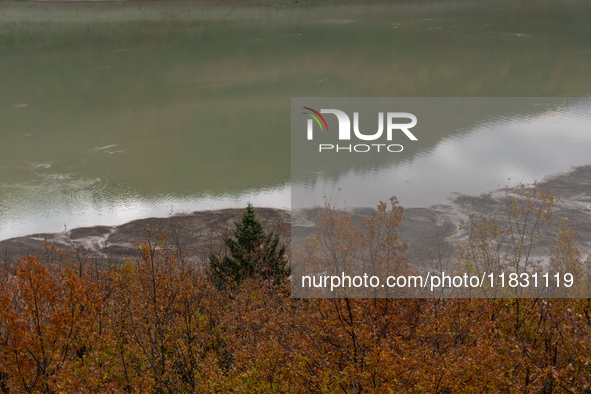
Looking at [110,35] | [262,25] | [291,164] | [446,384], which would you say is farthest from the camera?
[262,25]

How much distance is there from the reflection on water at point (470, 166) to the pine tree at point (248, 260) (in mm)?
6246

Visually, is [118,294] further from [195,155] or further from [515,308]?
[195,155]

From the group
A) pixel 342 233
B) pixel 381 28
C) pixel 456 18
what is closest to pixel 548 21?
pixel 456 18

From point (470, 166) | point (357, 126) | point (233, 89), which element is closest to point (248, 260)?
point (357, 126)

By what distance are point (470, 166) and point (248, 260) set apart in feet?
47.9

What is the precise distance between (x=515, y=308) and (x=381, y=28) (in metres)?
71.5

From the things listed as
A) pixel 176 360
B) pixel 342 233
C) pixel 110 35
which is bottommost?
pixel 176 360

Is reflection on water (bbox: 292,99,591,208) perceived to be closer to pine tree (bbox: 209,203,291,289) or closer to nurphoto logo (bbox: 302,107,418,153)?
nurphoto logo (bbox: 302,107,418,153)

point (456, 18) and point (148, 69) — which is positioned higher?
point (456, 18)

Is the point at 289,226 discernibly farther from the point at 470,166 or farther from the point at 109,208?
the point at 109,208

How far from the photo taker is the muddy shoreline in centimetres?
2297

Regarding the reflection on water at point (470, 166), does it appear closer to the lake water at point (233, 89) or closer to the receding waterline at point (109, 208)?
the lake water at point (233, 89)

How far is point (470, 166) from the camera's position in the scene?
28.4 m

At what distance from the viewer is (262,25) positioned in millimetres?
81750
